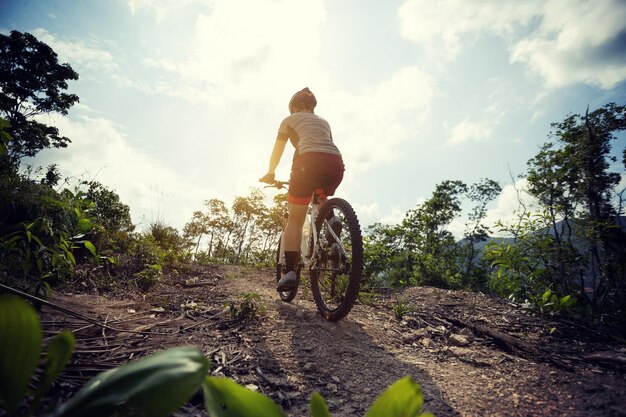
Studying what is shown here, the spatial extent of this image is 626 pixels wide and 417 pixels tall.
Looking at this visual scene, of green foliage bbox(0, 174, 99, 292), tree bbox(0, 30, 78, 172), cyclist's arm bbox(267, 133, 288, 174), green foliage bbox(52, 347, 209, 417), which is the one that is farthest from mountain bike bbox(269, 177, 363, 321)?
tree bbox(0, 30, 78, 172)

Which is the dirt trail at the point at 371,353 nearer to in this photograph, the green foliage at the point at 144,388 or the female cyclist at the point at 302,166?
the female cyclist at the point at 302,166

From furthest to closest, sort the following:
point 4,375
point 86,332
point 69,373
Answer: point 86,332 → point 69,373 → point 4,375

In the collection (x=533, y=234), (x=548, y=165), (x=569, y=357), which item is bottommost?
(x=569, y=357)

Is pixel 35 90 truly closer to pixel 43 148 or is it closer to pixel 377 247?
pixel 43 148

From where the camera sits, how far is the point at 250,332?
2.01 meters

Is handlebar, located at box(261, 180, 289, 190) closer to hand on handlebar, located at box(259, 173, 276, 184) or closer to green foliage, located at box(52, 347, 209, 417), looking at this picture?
hand on handlebar, located at box(259, 173, 276, 184)

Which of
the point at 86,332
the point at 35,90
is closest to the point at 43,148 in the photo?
the point at 35,90

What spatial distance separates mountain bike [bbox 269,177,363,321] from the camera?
238 cm

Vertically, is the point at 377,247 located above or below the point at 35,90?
below

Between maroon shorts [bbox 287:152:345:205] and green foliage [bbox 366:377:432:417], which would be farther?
maroon shorts [bbox 287:152:345:205]

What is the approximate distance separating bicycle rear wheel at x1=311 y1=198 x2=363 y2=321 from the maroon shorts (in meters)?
0.23

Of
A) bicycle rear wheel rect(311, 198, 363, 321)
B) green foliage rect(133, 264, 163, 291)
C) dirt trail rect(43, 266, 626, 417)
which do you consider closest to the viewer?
dirt trail rect(43, 266, 626, 417)

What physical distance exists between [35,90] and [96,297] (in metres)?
27.2

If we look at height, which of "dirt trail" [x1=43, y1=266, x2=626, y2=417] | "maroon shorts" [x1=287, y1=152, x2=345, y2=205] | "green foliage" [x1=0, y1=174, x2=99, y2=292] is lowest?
"dirt trail" [x1=43, y1=266, x2=626, y2=417]
